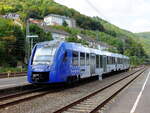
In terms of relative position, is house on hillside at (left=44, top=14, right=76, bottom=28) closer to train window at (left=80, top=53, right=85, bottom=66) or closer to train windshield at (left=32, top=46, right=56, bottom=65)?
train window at (left=80, top=53, right=85, bottom=66)

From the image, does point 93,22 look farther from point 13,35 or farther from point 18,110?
point 18,110

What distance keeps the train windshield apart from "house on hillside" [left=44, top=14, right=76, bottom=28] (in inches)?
6420

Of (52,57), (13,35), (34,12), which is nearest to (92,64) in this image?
(52,57)

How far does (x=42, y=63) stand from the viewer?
62.3 feet

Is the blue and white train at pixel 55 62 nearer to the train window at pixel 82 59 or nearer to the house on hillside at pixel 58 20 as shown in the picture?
the train window at pixel 82 59

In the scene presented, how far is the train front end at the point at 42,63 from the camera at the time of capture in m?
18.6

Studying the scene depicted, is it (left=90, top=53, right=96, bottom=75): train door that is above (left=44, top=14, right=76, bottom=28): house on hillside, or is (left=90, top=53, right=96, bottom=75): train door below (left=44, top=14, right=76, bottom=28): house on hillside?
below

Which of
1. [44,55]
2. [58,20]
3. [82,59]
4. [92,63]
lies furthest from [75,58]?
[58,20]

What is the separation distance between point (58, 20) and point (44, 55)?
170224mm

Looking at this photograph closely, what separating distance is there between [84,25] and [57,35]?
245ft

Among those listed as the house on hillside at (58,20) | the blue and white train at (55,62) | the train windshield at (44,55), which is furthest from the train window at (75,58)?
the house on hillside at (58,20)

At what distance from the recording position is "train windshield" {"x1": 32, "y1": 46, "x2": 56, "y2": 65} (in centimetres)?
1912

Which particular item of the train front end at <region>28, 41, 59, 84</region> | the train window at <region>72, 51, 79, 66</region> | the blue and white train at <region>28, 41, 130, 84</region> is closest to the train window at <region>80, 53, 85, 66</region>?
the blue and white train at <region>28, 41, 130, 84</region>

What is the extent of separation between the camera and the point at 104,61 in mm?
34219
